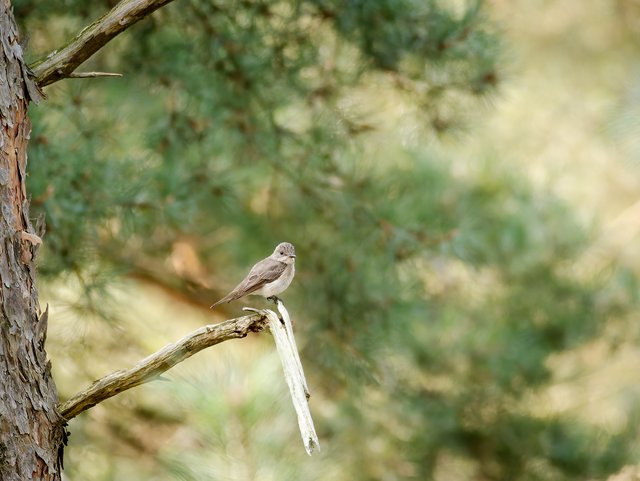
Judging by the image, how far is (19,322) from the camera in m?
1.73

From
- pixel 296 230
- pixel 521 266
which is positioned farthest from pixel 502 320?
pixel 296 230

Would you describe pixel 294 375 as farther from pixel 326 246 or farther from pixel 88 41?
pixel 326 246

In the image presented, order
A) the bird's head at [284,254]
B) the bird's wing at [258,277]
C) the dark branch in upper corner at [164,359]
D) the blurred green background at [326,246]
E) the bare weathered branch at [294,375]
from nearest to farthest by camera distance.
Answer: the bare weathered branch at [294,375]
the dark branch in upper corner at [164,359]
the bird's wing at [258,277]
the bird's head at [284,254]
the blurred green background at [326,246]

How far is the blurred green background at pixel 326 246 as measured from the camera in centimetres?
288

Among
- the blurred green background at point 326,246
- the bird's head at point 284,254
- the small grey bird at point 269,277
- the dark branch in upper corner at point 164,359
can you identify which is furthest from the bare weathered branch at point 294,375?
the bird's head at point 284,254

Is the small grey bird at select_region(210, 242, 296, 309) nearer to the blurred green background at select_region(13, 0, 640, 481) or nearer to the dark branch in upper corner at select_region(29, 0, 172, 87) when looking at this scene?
the blurred green background at select_region(13, 0, 640, 481)

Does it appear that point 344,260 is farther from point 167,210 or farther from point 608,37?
point 608,37

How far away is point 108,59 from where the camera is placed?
3.42 metres

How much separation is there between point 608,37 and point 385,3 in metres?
5.06

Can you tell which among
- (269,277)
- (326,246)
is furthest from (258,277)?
(326,246)

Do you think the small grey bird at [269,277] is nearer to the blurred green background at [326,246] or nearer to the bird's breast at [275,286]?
the bird's breast at [275,286]

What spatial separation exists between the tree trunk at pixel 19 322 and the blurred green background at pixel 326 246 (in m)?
0.26

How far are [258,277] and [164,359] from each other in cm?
47

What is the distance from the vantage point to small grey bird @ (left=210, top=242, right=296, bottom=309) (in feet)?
7.00
